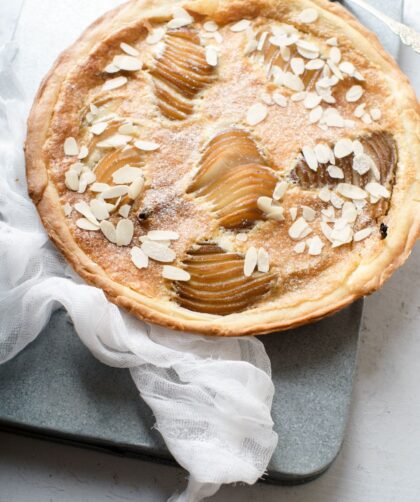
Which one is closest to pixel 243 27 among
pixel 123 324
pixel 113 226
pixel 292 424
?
pixel 113 226

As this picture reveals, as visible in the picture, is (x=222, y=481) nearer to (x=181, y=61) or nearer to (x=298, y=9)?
(x=181, y=61)

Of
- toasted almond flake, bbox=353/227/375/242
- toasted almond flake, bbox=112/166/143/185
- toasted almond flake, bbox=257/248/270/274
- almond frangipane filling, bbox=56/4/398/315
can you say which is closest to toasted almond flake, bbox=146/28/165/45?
almond frangipane filling, bbox=56/4/398/315

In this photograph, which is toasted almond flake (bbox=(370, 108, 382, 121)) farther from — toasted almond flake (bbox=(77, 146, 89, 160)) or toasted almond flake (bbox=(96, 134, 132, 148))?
toasted almond flake (bbox=(77, 146, 89, 160))

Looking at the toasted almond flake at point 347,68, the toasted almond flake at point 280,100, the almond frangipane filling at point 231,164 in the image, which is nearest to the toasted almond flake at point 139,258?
the almond frangipane filling at point 231,164

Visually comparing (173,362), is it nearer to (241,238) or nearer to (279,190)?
(241,238)

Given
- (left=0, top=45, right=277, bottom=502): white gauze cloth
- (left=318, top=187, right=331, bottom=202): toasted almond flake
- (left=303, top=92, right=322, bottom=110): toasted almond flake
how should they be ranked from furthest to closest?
(left=303, top=92, right=322, bottom=110): toasted almond flake
(left=318, top=187, right=331, bottom=202): toasted almond flake
(left=0, top=45, right=277, bottom=502): white gauze cloth

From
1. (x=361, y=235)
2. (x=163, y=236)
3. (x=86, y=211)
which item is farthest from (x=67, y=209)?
(x=361, y=235)

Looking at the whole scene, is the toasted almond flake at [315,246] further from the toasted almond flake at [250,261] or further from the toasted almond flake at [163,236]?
the toasted almond flake at [163,236]
